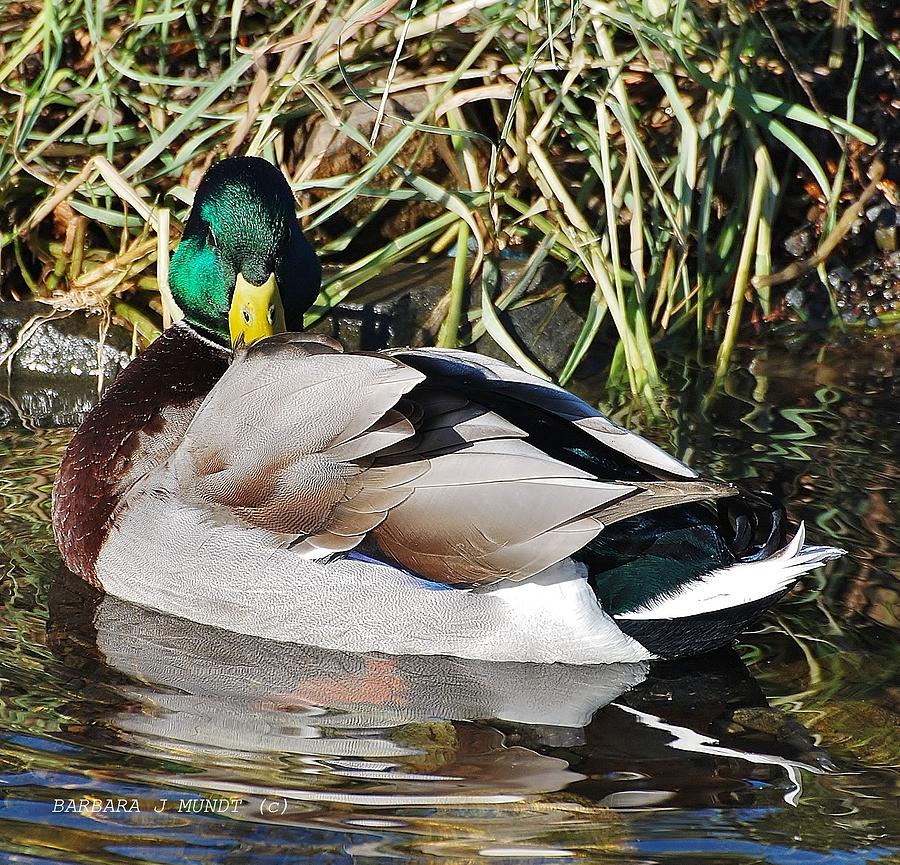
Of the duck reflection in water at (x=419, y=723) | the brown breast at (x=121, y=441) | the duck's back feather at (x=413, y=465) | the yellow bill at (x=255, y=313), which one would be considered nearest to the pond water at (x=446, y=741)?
the duck reflection in water at (x=419, y=723)

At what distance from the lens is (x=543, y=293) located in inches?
189

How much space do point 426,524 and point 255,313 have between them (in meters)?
0.95

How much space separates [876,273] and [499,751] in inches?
120

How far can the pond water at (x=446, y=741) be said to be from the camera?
2400 millimetres

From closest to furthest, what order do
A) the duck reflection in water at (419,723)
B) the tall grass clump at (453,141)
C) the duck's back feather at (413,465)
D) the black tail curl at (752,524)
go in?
the duck reflection in water at (419,723) → the duck's back feather at (413,465) → the black tail curl at (752,524) → the tall grass clump at (453,141)

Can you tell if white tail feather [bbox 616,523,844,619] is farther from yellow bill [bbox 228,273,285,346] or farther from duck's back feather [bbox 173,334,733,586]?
yellow bill [bbox 228,273,285,346]

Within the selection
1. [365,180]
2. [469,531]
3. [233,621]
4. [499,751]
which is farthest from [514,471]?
[365,180]

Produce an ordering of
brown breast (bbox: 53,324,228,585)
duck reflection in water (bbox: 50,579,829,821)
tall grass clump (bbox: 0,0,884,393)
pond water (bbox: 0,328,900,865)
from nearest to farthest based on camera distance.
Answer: pond water (bbox: 0,328,900,865)
duck reflection in water (bbox: 50,579,829,821)
brown breast (bbox: 53,324,228,585)
tall grass clump (bbox: 0,0,884,393)

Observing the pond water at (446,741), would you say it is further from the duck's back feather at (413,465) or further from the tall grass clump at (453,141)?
the tall grass clump at (453,141)

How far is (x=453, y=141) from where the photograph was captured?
4879 mm

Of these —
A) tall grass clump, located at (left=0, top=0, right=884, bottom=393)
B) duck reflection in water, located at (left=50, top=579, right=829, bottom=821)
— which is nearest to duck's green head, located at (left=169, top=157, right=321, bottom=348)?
tall grass clump, located at (left=0, top=0, right=884, bottom=393)

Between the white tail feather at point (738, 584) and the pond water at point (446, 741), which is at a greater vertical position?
the white tail feather at point (738, 584)

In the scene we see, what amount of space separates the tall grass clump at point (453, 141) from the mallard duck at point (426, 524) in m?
1.33

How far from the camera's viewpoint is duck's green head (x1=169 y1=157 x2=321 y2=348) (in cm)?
366
